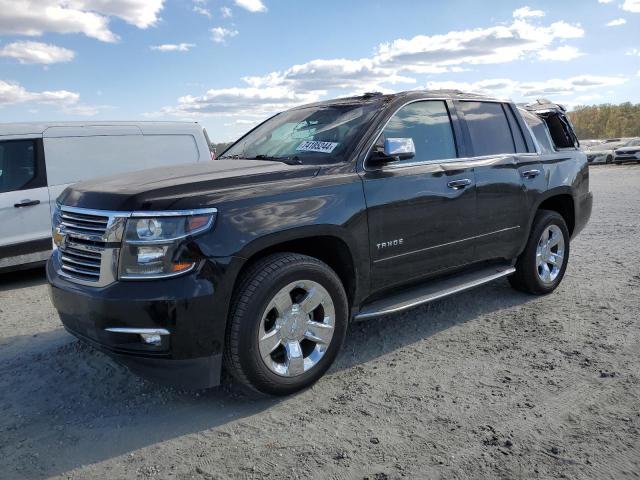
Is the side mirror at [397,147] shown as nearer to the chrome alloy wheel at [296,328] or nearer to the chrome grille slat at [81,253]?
the chrome alloy wheel at [296,328]

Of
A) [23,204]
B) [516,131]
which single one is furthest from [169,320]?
[23,204]

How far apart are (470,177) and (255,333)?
2259 millimetres

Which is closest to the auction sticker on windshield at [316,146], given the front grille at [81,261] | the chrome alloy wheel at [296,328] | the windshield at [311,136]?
the windshield at [311,136]

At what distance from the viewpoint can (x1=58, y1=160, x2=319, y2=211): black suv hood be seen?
302 centimetres

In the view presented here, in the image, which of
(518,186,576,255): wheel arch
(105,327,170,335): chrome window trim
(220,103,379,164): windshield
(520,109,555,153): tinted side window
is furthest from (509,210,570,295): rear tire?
(105,327,170,335): chrome window trim

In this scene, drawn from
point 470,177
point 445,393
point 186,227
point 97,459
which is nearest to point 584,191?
point 470,177

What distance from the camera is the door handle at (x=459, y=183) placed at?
4263 millimetres

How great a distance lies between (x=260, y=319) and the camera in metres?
3.19

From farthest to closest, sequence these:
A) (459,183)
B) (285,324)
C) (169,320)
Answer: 1. (459,183)
2. (285,324)
3. (169,320)

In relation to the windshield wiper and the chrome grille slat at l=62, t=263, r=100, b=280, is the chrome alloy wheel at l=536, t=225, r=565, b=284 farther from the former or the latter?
the chrome grille slat at l=62, t=263, r=100, b=280

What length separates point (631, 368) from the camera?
370cm

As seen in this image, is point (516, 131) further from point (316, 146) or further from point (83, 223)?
point (83, 223)

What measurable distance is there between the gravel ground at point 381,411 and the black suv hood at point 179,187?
1.23 metres

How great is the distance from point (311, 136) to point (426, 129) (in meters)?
0.91
